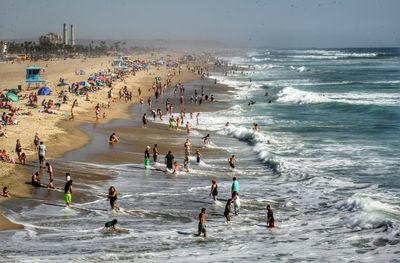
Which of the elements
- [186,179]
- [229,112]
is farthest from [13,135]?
[229,112]

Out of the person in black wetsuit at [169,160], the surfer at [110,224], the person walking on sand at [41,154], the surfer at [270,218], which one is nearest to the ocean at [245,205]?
the surfer at [110,224]

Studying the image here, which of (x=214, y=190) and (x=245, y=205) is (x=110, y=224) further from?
(x=245, y=205)

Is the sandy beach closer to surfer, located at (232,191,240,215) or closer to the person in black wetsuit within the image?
the person in black wetsuit

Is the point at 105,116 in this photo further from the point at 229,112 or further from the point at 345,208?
the point at 345,208

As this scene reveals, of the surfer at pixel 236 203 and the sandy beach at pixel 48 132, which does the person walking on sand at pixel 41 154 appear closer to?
the sandy beach at pixel 48 132

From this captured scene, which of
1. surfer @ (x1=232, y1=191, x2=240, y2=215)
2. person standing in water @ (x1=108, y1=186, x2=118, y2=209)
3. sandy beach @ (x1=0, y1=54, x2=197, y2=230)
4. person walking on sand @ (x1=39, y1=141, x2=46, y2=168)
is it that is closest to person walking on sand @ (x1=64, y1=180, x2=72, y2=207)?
person standing in water @ (x1=108, y1=186, x2=118, y2=209)

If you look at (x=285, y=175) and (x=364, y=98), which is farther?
(x=364, y=98)

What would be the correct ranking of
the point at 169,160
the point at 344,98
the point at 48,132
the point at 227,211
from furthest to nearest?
the point at 344,98
the point at 48,132
the point at 169,160
the point at 227,211

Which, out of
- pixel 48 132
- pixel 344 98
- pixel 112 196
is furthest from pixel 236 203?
pixel 344 98
